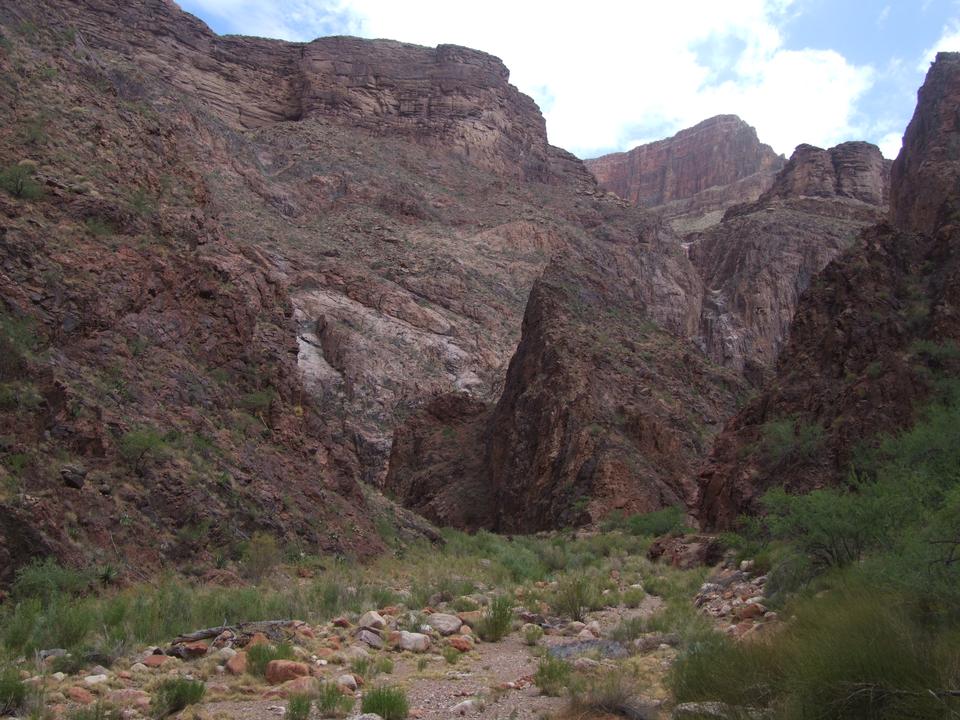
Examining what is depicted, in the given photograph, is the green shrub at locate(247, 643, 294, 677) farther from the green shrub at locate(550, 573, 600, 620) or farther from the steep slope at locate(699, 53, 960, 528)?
the steep slope at locate(699, 53, 960, 528)

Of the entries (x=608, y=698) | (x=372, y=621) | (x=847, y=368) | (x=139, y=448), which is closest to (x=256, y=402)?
(x=139, y=448)

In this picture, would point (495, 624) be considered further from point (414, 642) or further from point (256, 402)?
point (256, 402)

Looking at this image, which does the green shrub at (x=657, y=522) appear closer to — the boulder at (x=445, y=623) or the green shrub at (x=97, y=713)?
the boulder at (x=445, y=623)

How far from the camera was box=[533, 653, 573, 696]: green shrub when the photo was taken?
7.43 m

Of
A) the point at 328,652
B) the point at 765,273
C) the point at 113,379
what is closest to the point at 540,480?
the point at 113,379

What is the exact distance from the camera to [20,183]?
57.5 feet

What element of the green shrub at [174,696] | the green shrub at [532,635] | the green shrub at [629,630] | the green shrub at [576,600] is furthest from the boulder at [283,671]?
the green shrub at [576,600]

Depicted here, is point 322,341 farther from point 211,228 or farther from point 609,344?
point 211,228

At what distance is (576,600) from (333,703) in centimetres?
726

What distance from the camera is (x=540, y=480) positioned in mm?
33219

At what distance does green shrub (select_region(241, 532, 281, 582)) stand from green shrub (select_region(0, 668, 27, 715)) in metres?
7.79

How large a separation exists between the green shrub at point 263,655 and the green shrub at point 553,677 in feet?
8.57

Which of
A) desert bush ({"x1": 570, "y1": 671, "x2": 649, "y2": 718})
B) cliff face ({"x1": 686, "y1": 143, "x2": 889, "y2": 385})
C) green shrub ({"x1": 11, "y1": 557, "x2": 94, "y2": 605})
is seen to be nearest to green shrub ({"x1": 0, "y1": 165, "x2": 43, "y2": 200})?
green shrub ({"x1": 11, "y1": 557, "x2": 94, "y2": 605})

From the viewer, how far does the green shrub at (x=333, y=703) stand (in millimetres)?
6656
